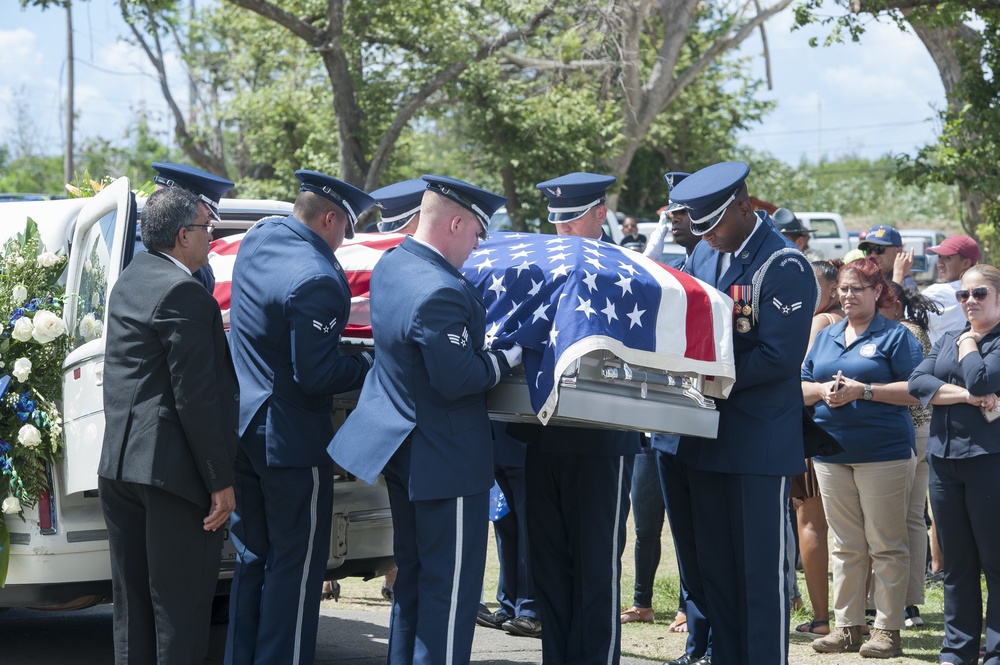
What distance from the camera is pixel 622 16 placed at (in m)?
19.4

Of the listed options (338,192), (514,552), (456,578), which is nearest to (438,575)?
(456,578)

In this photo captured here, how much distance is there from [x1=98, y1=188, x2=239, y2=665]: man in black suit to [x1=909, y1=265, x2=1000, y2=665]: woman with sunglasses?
3.19 meters

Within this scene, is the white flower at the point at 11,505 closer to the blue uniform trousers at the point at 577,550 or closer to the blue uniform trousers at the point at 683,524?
the blue uniform trousers at the point at 577,550

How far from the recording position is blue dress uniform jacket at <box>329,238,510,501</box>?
4000mm

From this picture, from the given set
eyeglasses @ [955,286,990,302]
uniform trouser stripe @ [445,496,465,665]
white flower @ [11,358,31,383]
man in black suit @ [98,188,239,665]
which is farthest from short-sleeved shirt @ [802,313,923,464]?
white flower @ [11,358,31,383]

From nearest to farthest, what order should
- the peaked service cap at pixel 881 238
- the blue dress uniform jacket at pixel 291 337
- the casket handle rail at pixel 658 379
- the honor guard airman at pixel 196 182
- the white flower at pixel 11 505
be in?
the casket handle rail at pixel 658 379, the blue dress uniform jacket at pixel 291 337, the white flower at pixel 11 505, the honor guard airman at pixel 196 182, the peaked service cap at pixel 881 238

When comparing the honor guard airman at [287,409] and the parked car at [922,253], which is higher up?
the parked car at [922,253]

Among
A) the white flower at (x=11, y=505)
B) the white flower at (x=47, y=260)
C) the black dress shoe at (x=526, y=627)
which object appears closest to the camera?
the white flower at (x=11, y=505)

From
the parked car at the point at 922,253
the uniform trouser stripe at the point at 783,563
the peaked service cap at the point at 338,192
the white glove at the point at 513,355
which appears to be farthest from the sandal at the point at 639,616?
the parked car at the point at 922,253

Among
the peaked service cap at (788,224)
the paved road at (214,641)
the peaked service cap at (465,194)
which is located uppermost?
the peaked service cap at (788,224)

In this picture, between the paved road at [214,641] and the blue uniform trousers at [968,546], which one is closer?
the blue uniform trousers at [968,546]

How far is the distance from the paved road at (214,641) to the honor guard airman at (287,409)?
947 mm

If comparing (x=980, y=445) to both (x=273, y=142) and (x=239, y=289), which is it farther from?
(x=273, y=142)

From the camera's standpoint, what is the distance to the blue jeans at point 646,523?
253 inches
